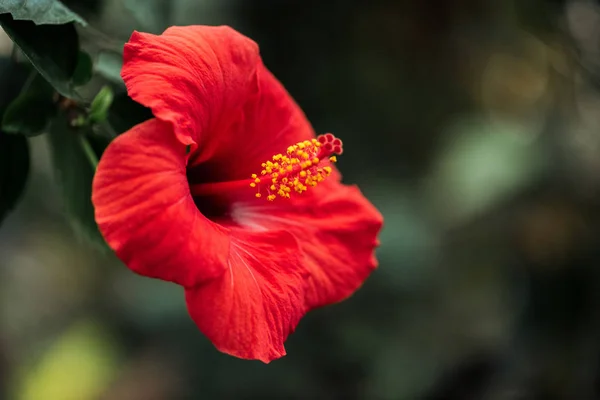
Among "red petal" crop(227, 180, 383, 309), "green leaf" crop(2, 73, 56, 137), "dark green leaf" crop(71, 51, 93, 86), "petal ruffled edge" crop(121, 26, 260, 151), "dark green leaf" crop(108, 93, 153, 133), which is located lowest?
"red petal" crop(227, 180, 383, 309)

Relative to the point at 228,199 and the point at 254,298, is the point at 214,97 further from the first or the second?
the point at 254,298

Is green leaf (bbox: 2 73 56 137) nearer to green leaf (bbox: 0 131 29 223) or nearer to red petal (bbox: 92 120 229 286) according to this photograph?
green leaf (bbox: 0 131 29 223)

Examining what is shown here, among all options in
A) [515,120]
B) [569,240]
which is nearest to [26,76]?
[569,240]

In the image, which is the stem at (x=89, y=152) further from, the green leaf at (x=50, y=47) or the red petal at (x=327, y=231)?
the red petal at (x=327, y=231)

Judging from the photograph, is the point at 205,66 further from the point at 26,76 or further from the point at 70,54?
the point at 26,76

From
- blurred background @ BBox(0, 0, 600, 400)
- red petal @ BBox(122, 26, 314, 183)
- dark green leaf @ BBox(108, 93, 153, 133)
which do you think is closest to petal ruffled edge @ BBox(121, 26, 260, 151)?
red petal @ BBox(122, 26, 314, 183)

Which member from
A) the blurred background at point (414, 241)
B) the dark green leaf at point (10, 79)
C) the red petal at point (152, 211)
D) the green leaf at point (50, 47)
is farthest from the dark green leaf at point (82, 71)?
the blurred background at point (414, 241)

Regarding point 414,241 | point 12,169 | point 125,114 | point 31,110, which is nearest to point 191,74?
point 125,114
